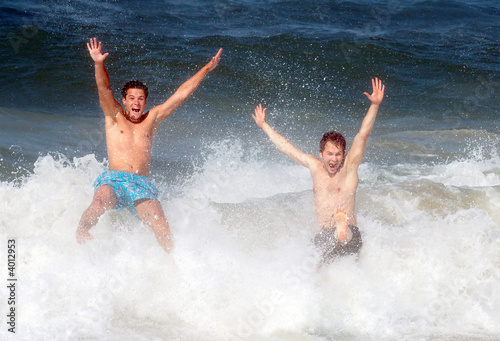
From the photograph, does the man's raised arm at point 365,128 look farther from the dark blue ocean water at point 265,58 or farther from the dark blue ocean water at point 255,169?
the dark blue ocean water at point 265,58

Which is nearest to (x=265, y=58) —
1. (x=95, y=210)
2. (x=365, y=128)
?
(x=365, y=128)

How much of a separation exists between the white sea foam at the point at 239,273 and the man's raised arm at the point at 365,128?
2.69 ft

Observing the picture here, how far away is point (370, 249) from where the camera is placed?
564 cm

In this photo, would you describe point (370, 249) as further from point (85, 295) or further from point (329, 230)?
point (85, 295)

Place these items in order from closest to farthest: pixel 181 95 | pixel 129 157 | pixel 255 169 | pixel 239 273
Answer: pixel 239 273, pixel 129 157, pixel 181 95, pixel 255 169

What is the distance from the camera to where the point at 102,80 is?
5.46 m

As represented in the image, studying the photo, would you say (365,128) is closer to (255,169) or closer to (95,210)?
(95,210)

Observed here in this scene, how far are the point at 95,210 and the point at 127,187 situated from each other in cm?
37

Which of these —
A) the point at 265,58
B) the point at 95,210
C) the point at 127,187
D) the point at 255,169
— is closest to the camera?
the point at 95,210

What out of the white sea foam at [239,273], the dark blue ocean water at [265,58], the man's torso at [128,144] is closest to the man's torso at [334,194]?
the white sea foam at [239,273]

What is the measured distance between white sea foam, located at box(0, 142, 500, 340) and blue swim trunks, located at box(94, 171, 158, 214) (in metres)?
0.23

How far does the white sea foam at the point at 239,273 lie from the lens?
4.60 m

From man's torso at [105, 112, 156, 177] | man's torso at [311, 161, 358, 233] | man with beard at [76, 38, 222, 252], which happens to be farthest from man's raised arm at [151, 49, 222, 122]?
man's torso at [311, 161, 358, 233]

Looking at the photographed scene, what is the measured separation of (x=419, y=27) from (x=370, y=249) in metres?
13.7
